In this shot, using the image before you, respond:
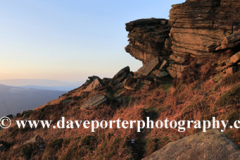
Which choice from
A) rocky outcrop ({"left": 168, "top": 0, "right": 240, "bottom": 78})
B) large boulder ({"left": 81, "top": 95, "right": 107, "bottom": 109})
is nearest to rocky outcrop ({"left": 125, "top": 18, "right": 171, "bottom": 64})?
rocky outcrop ({"left": 168, "top": 0, "right": 240, "bottom": 78})

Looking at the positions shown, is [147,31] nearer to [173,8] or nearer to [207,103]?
[173,8]

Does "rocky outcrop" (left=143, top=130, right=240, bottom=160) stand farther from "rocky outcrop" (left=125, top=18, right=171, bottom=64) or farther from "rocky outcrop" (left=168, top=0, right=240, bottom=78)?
"rocky outcrop" (left=125, top=18, right=171, bottom=64)

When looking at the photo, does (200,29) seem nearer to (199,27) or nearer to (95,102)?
(199,27)

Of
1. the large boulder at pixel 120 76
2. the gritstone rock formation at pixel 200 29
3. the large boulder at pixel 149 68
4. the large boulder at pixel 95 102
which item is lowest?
the large boulder at pixel 95 102

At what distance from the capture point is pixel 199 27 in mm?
16844

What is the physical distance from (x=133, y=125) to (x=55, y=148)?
3.57m

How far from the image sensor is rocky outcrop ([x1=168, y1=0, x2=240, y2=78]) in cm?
1570

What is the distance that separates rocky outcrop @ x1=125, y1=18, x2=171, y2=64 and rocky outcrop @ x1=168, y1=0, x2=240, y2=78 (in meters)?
3.37

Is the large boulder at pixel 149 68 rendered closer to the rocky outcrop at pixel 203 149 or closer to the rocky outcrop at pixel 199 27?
the rocky outcrop at pixel 199 27

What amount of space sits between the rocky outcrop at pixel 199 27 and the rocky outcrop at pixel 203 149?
1154cm

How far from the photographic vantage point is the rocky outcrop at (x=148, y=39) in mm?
22766

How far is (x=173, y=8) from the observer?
1919cm
